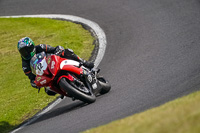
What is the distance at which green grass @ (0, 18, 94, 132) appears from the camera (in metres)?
10.3

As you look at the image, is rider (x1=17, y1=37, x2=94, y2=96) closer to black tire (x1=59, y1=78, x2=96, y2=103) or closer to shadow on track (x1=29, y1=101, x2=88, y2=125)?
shadow on track (x1=29, y1=101, x2=88, y2=125)

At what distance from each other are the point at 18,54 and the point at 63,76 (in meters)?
7.11

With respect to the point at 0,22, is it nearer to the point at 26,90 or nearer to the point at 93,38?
the point at 93,38

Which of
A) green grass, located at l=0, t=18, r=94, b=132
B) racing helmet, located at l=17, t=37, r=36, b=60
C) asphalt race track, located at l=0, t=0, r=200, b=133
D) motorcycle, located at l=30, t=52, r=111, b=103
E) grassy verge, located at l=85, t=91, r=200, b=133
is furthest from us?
green grass, located at l=0, t=18, r=94, b=132

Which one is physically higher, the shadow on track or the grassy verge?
the grassy verge

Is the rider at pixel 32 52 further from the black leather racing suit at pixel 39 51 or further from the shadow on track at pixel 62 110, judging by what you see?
the shadow on track at pixel 62 110

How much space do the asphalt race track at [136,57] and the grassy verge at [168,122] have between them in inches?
53.8

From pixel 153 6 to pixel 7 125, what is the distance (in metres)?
7.90

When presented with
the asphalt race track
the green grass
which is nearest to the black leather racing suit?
the asphalt race track

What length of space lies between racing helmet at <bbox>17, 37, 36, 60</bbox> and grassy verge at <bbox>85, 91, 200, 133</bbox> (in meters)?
3.31

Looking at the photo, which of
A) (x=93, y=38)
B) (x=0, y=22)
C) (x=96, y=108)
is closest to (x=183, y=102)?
(x=96, y=108)

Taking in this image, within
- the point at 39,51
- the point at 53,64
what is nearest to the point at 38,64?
the point at 53,64

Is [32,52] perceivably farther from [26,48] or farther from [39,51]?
[39,51]

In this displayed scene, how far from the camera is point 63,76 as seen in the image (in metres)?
8.33
